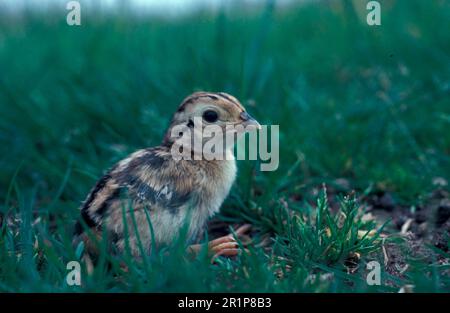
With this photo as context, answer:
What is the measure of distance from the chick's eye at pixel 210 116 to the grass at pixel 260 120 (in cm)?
62

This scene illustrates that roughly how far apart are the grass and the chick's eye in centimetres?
62

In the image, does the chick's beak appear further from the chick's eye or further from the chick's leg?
the chick's leg

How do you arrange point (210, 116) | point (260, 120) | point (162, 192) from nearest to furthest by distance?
point (162, 192), point (210, 116), point (260, 120)

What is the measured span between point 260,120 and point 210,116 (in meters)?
1.28

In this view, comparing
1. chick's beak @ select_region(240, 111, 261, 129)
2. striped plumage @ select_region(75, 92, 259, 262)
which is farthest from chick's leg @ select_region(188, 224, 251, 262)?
chick's beak @ select_region(240, 111, 261, 129)

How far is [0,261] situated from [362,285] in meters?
1.78

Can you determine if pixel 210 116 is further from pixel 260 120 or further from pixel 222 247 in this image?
pixel 260 120

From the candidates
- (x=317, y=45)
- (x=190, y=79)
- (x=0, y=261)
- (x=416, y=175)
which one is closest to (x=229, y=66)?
(x=190, y=79)

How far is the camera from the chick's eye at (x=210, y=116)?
3.56 metres

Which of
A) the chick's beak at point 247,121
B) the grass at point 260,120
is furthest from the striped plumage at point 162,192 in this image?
the grass at point 260,120

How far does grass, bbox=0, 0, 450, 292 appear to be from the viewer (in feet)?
9.98

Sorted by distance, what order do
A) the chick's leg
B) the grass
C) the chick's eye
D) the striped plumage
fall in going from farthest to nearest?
the chick's eye → the chick's leg → the striped plumage → the grass

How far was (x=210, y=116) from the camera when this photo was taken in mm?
3566

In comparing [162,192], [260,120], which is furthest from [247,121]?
[260,120]
